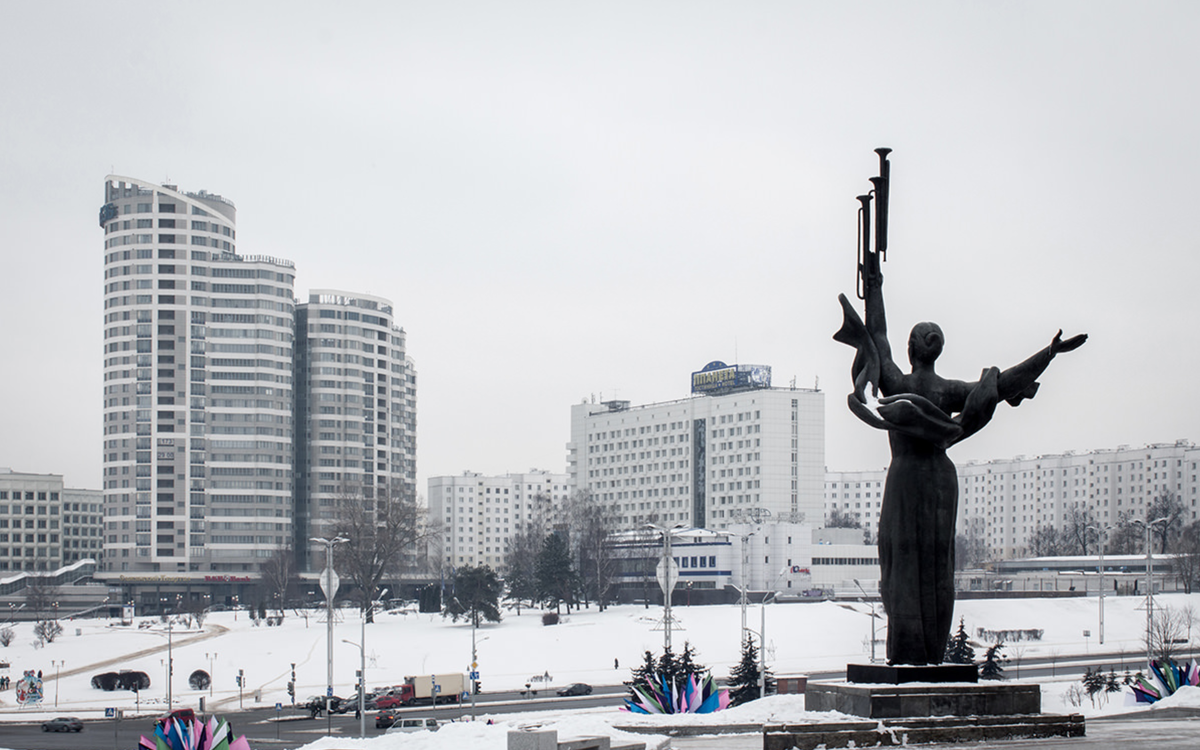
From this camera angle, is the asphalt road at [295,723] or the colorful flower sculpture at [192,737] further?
the asphalt road at [295,723]

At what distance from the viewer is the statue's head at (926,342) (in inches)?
695

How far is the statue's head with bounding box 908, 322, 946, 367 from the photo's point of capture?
17.7 meters

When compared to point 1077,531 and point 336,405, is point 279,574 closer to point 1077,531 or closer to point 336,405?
point 336,405

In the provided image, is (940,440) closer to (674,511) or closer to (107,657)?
(107,657)

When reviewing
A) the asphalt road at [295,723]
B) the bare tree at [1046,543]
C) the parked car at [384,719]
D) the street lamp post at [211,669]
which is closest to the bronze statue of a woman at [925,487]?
the asphalt road at [295,723]

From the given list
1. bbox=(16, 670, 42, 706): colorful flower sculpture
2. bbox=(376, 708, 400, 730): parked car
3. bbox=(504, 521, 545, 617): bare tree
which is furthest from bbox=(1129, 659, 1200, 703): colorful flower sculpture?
bbox=(504, 521, 545, 617): bare tree

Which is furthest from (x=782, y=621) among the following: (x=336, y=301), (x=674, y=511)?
(x=336, y=301)

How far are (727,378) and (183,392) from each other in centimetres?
6118

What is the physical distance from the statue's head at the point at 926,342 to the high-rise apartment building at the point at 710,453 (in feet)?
368

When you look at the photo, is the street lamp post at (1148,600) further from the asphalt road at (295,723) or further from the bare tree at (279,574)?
the bare tree at (279,574)

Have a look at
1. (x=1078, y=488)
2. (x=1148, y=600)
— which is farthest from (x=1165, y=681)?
(x=1078, y=488)

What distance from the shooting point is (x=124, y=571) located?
5374 inches

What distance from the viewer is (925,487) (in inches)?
674

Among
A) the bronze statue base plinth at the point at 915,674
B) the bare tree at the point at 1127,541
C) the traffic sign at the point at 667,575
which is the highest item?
the bronze statue base plinth at the point at 915,674
